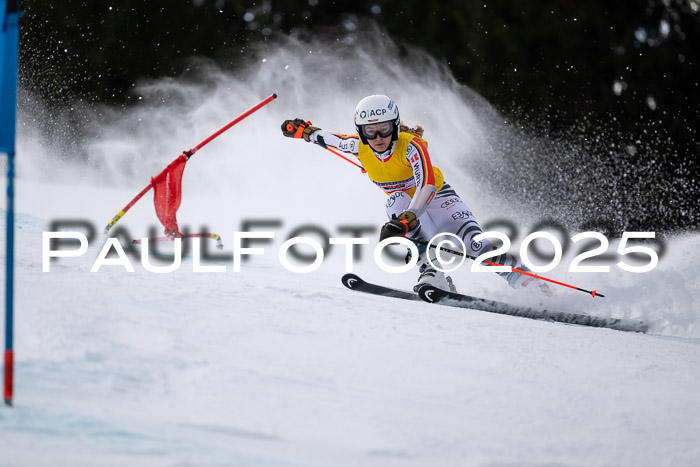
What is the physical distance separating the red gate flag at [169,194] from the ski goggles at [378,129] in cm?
114

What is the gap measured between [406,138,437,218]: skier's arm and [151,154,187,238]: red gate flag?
4.59 feet

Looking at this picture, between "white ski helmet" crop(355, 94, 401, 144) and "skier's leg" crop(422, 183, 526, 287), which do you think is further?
"skier's leg" crop(422, 183, 526, 287)

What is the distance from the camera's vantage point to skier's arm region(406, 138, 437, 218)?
14.1ft

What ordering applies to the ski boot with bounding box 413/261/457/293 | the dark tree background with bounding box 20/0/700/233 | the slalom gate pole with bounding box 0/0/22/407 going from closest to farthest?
the slalom gate pole with bounding box 0/0/22/407
the ski boot with bounding box 413/261/457/293
the dark tree background with bounding box 20/0/700/233

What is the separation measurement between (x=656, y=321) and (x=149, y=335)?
362cm

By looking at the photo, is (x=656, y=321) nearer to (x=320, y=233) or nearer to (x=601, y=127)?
(x=320, y=233)

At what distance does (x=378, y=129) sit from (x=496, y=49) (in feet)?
26.3

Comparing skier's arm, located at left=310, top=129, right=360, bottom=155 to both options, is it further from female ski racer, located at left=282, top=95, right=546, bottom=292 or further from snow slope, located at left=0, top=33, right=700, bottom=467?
snow slope, located at left=0, top=33, right=700, bottom=467

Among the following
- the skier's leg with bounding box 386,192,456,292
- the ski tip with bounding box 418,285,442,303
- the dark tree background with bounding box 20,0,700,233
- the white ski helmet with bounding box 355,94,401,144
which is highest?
the dark tree background with bounding box 20,0,700,233

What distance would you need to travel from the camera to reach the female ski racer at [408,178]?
4293 mm

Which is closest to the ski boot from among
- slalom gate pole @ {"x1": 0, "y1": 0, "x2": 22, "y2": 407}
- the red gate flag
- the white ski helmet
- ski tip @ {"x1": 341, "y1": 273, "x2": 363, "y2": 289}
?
ski tip @ {"x1": 341, "y1": 273, "x2": 363, "y2": 289}

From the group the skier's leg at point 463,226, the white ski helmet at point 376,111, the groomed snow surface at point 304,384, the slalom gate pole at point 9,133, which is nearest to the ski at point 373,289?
the skier's leg at point 463,226

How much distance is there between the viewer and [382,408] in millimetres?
2535

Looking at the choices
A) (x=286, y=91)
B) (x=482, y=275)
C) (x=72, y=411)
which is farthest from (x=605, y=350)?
(x=286, y=91)
